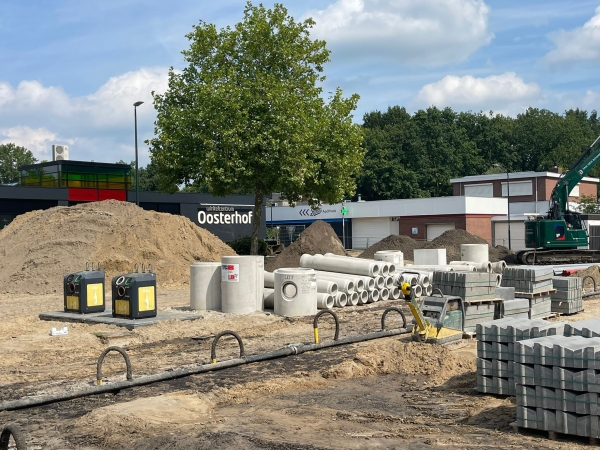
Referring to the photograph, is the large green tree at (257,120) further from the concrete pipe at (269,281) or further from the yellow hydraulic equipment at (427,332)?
the yellow hydraulic equipment at (427,332)

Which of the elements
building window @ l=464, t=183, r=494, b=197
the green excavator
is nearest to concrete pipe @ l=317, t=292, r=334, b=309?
the green excavator

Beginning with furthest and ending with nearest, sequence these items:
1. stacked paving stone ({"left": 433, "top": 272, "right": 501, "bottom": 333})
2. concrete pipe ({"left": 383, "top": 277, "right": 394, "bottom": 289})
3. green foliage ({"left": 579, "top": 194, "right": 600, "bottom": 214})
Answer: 1. green foliage ({"left": 579, "top": 194, "right": 600, "bottom": 214})
2. concrete pipe ({"left": 383, "top": 277, "right": 394, "bottom": 289})
3. stacked paving stone ({"left": 433, "top": 272, "right": 501, "bottom": 333})

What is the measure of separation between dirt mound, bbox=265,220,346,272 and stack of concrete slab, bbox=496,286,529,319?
59.7ft

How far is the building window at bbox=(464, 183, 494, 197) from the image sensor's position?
237 ft

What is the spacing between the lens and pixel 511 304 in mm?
16766

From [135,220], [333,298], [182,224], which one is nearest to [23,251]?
[135,220]

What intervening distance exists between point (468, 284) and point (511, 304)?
6.17 ft

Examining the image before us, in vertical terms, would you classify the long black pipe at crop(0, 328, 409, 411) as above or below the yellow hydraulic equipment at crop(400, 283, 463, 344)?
below

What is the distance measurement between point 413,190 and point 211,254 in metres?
61.8

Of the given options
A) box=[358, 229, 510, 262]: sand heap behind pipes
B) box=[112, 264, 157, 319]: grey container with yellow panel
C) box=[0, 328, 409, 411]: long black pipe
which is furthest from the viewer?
box=[358, 229, 510, 262]: sand heap behind pipes

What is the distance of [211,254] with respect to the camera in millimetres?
32125

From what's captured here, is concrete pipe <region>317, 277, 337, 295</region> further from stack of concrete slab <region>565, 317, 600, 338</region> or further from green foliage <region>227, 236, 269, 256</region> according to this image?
green foliage <region>227, 236, 269, 256</region>

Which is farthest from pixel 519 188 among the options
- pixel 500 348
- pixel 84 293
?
pixel 500 348

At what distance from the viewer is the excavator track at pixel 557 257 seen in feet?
131
